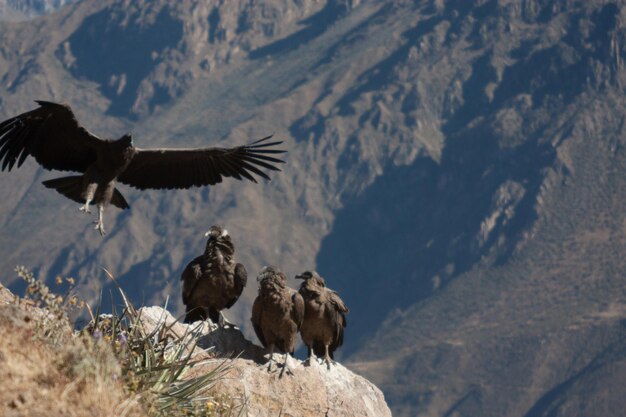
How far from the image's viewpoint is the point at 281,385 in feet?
64.7

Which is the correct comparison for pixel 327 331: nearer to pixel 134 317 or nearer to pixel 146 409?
pixel 134 317

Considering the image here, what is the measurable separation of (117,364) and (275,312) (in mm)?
7428

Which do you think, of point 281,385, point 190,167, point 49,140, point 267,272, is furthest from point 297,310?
point 49,140

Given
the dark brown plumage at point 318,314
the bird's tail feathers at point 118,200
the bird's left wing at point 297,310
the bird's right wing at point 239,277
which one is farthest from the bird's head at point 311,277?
the bird's tail feathers at point 118,200

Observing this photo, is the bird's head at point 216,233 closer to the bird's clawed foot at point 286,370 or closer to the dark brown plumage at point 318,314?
the dark brown plumage at point 318,314

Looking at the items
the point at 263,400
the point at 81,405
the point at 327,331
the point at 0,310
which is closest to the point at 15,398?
the point at 81,405

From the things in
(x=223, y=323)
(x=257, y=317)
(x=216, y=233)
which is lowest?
(x=223, y=323)

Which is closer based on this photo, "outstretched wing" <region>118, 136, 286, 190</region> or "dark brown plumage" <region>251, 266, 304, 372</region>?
"dark brown plumage" <region>251, 266, 304, 372</region>

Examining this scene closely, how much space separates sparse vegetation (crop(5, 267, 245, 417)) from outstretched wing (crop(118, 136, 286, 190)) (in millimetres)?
7955

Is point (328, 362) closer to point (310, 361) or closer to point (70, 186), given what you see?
point (310, 361)

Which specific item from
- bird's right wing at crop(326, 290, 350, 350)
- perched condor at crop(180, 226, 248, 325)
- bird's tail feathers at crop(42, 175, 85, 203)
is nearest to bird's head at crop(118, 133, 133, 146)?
bird's tail feathers at crop(42, 175, 85, 203)

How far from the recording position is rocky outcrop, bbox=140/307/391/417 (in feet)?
62.6

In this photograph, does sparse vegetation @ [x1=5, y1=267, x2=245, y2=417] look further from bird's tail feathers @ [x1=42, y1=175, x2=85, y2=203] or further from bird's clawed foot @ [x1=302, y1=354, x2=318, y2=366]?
bird's tail feathers @ [x1=42, y1=175, x2=85, y2=203]

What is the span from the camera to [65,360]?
44.1ft
